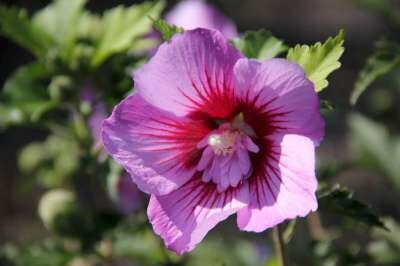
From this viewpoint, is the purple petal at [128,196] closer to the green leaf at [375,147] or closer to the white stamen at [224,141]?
the green leaf at [375,147]

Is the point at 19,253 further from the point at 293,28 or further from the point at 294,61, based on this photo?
the point at 293,28

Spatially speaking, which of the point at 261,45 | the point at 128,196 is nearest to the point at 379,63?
the point at 261,45

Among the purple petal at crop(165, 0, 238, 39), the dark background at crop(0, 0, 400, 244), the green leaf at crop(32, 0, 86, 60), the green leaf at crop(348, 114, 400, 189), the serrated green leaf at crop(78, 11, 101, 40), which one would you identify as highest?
the green leaf at crop(32, 0, 86, 60)

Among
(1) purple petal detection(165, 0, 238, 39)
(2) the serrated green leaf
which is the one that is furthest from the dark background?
(2) the serrated green leaf

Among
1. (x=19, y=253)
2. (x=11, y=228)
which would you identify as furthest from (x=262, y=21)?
(x=19, y=253)

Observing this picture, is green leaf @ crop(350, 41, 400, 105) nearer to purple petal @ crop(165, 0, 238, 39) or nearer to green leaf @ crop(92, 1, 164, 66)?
green leaf @ crop(92, 1, 164, 66)

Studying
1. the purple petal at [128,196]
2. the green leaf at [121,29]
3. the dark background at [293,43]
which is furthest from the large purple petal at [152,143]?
the dark background at [293,43]
